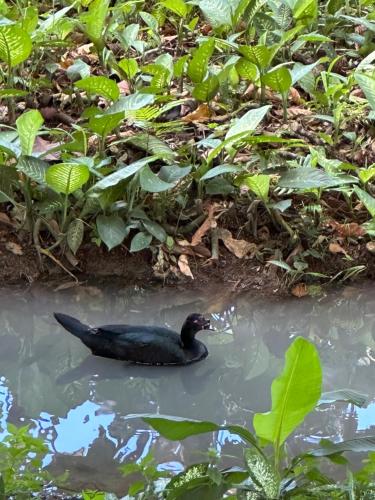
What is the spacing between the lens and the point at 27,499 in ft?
8.85

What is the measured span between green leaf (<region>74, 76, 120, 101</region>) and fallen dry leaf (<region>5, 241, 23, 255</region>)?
39.2 inches

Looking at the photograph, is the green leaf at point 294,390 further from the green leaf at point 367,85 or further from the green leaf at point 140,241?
the green leaf at point 367,85

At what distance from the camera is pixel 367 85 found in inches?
208

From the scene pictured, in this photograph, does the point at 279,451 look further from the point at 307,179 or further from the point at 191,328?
the point at 307,179

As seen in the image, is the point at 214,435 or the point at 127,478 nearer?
the point at 127,478

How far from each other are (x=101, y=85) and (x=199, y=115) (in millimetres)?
861

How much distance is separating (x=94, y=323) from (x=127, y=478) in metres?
1.48

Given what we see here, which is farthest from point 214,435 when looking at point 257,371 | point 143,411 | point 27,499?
point 27,499

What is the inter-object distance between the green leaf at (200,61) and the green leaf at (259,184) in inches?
45.6

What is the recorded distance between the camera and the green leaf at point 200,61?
18.7ft

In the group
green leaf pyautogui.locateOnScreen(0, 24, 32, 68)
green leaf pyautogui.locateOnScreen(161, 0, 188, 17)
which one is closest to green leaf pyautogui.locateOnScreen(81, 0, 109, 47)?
green leaf pyautogui.locateOnScreen(161, 0, 188, 17)

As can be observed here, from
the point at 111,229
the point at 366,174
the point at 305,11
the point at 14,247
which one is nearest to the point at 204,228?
the point at 111,229

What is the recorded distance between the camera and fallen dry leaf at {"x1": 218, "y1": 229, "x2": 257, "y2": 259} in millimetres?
5043

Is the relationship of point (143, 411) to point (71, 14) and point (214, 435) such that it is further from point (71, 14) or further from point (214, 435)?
point (71, 14)
